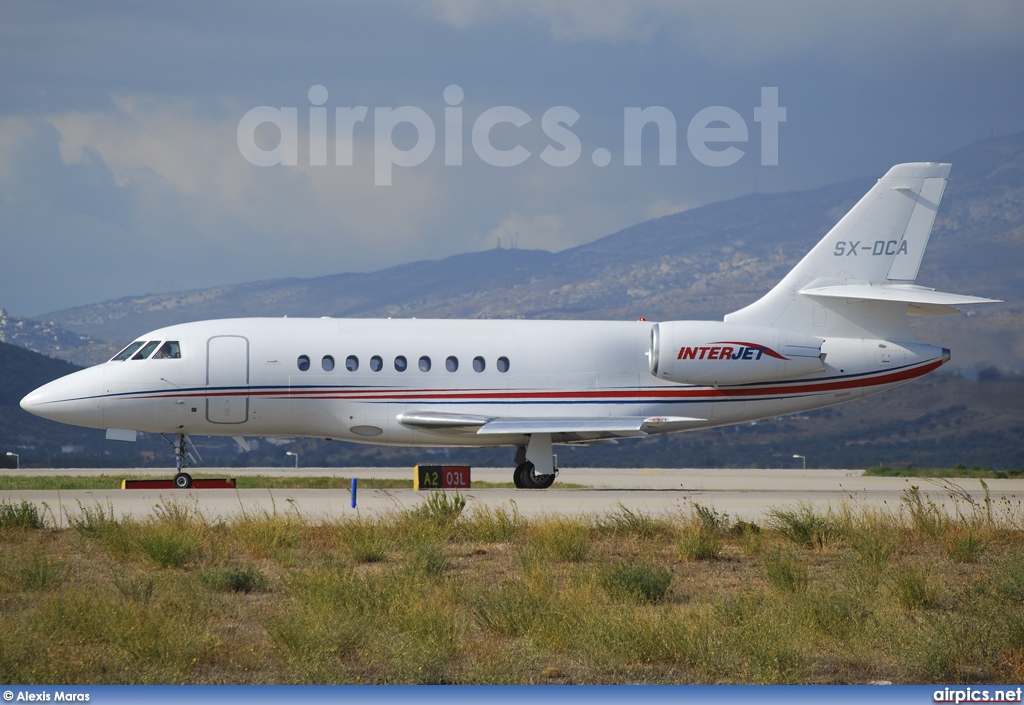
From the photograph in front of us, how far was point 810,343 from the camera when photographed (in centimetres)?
2833

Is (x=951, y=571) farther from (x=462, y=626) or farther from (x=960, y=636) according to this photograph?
(x=462, y=626)

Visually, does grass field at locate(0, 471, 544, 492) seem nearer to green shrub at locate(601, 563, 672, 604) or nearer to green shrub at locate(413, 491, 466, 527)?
green shrub at locate(413, 491, 466, 527)

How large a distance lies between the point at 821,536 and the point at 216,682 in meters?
10.3

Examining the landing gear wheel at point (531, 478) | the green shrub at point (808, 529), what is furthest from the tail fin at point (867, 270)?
the green shrub at point (808, 529)

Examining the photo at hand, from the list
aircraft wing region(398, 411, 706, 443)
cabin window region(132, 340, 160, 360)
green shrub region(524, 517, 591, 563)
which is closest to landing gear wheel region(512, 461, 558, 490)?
aircraft wing region(398, 411, 706, 443)

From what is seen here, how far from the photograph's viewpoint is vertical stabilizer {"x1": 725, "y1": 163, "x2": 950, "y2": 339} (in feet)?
95.0

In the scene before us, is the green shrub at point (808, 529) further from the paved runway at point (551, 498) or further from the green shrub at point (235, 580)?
the green shrub at point (235, 580)

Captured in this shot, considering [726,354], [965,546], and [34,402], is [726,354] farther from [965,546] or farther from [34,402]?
[34,402]

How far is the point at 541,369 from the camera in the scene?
27688 mm

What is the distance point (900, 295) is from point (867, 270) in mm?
1247

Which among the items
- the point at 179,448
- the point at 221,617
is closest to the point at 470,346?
the point at 179,448

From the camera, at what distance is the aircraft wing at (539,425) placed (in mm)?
26578

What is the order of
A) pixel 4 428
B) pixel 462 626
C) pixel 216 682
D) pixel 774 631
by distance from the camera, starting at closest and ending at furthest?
pixel 216 682 → pixel 774 631 → pixel 462 626 → pixel 4 428

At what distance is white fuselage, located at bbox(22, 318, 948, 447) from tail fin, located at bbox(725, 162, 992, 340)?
0.65 meters
